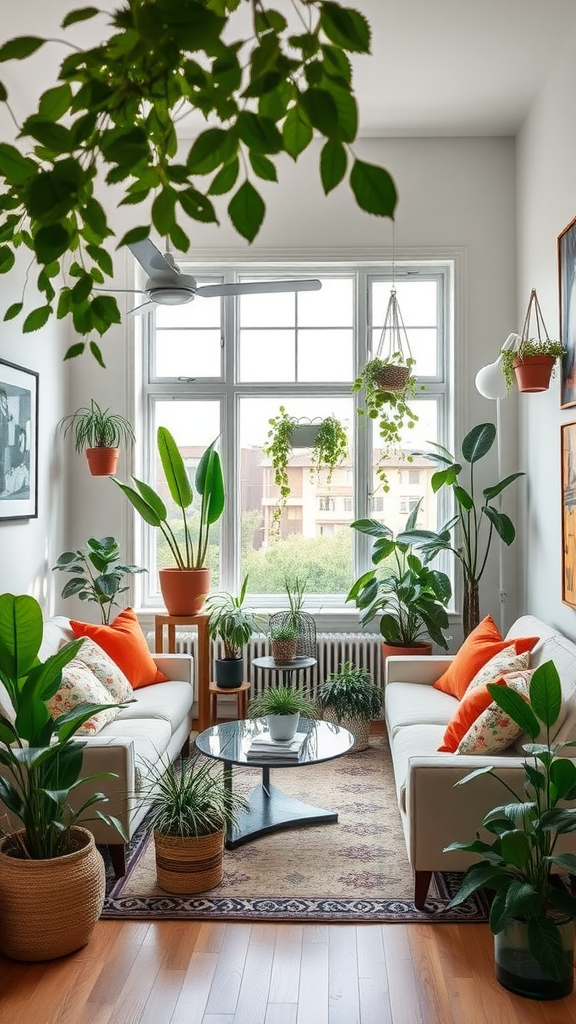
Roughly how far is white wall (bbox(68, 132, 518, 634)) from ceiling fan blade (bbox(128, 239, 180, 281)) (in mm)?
2079

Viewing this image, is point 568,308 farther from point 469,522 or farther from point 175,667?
point 175,667

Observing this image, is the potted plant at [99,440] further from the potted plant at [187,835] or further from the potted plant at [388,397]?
the potted plant at [187,835]

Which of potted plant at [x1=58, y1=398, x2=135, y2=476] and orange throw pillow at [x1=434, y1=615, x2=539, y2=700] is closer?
orange throw pillow at [x1=434, y1=615, x2=539, y2=700]

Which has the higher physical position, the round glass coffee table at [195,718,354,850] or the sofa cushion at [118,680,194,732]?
the sofa cushion at [118,680,194,732]

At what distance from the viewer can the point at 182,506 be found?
520cm

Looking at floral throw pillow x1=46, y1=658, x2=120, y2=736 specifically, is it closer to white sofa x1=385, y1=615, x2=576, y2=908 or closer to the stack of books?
the stack of books

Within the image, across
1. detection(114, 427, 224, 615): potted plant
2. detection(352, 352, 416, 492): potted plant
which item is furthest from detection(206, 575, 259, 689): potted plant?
Result: detection(352, 352, 416, 492): potted plant

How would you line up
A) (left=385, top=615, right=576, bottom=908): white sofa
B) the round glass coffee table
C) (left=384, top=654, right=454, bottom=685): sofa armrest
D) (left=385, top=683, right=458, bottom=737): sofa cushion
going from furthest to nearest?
(left=384, top=654, right=454, bottom=685): sofa armrest, (left=385, top=683, right=458, bottom=737): sofa cushion, the round glass coffee table, (left=385, top=615, right=576, bottom=908): white sofa

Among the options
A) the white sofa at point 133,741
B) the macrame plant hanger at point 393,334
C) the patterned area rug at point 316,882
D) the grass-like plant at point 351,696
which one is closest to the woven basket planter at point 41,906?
the patterned area rug at point 316,882

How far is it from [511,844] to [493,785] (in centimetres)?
44

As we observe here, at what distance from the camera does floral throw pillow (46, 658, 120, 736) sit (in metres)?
3.58

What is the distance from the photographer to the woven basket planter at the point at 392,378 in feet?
16.8

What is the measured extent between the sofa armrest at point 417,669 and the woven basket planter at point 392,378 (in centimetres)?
161

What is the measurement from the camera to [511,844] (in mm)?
2520
